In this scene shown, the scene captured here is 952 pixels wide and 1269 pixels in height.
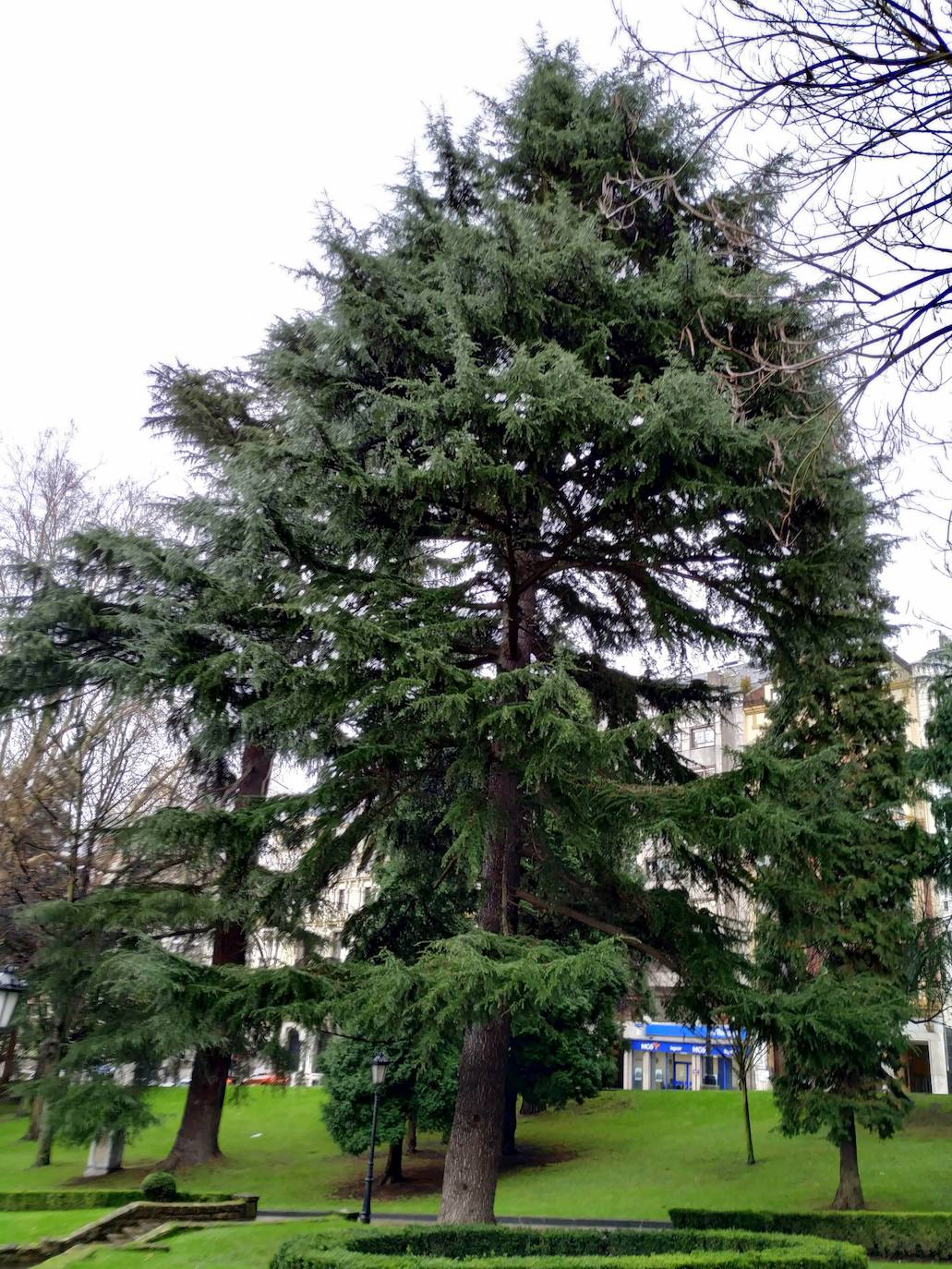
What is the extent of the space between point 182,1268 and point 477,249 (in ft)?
37.8

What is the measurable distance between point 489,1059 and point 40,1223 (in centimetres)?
892

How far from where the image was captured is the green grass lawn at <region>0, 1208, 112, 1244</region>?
1282 cm

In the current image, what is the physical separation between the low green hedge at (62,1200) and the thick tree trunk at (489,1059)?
7927 mm

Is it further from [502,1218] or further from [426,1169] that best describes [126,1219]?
[426,1169]

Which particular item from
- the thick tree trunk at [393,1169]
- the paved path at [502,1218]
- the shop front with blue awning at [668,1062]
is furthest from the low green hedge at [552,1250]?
the shop front with blue awning at [668,1062]

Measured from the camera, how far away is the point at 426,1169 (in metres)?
21.8

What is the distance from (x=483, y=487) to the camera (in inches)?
366

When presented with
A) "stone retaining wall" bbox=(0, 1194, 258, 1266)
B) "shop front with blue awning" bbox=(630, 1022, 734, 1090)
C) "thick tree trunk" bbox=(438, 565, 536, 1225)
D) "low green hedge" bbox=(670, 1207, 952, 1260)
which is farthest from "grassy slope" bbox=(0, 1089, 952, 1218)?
"shop front with blue awning" bbox=(630, 1022, 734, 1090)

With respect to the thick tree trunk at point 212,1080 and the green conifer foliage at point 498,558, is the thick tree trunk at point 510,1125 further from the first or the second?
the green conifer foliage at point 498,558

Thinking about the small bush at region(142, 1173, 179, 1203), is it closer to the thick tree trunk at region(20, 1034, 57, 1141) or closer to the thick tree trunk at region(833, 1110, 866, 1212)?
the thick tree trunk at region(20, 1034, 57, 1141)

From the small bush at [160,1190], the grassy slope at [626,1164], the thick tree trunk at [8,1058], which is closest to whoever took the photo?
the small bush at [160,1190]

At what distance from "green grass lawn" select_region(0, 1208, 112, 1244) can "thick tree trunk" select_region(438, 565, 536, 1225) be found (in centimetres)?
688

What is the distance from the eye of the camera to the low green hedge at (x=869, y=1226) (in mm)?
12844

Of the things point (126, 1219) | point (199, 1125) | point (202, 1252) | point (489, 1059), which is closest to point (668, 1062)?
point (199, 1125)
